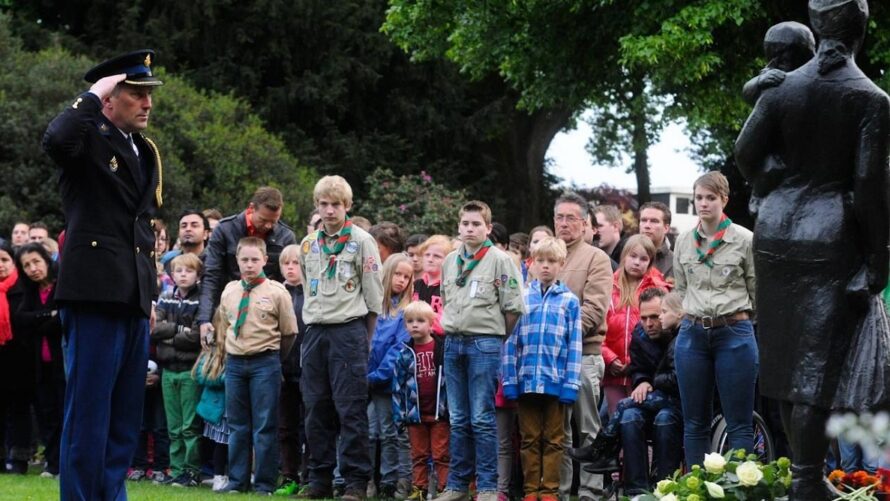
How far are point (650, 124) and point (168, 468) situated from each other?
24.8 metres

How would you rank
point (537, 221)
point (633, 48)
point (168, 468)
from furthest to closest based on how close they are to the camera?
point (537, 221) → point (633, 48) → point (168, 468)

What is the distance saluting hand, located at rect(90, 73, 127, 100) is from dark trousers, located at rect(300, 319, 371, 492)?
3.84m

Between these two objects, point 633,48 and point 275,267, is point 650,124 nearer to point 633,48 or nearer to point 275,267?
point 633,48

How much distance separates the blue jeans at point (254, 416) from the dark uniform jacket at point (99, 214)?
4.09 meters

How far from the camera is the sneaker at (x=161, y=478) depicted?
40.4ft

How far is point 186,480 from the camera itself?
1227 cm

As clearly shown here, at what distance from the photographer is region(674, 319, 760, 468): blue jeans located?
916 centimetres

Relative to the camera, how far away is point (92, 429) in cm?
718

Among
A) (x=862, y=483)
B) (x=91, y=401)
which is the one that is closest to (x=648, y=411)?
(x=862, y=483)

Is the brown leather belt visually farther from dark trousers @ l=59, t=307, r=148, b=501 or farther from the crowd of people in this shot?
dark trousers @ l=59, t=307, r=148, b=501

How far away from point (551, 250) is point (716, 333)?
180cm

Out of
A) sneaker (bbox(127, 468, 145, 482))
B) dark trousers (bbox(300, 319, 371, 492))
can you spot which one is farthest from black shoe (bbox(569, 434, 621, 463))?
sneaker (bbox(127, 468, 145, 482))

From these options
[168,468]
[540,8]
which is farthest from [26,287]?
[540,8]

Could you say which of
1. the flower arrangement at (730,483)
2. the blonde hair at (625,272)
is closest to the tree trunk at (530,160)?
the blonde hair at (625,272)
